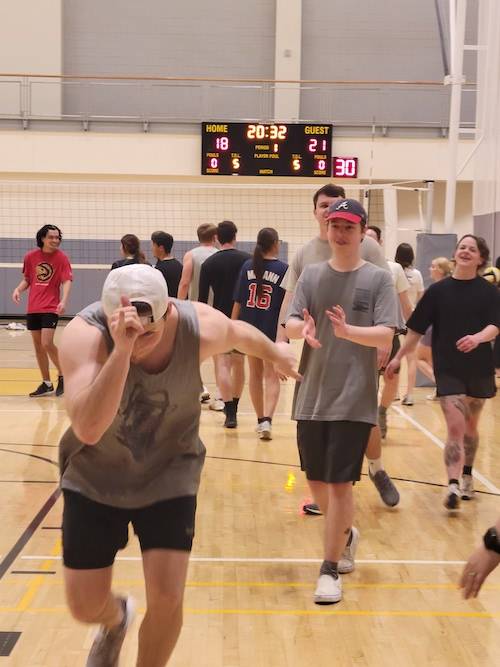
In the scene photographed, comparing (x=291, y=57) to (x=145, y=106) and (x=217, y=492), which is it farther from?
(x=217, y=492)

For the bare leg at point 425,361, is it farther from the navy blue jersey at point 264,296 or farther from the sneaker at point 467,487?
the sneaker at point 467,487

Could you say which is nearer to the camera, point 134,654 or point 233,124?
point 134,654

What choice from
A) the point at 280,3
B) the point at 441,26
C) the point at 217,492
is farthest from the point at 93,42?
the point at 217,492

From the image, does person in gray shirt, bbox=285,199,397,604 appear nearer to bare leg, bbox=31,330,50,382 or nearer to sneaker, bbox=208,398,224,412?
sneaker, bbox=208,398,224,412

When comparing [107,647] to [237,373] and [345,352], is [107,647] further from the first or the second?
[237,373]

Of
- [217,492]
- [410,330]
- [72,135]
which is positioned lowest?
[217,492]

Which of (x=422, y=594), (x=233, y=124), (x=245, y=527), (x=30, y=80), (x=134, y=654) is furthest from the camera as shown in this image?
(x=30, y=80)

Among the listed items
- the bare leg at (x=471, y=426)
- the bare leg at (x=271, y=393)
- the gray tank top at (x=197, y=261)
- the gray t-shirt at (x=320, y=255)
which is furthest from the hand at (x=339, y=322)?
the gray tank top at (x=197, y=261)

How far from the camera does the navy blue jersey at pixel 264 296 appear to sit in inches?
350

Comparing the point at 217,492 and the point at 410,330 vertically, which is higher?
the point at 410,330

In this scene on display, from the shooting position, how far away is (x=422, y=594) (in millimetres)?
4891

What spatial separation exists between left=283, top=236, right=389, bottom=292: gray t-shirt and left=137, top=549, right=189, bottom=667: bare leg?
2.62 meters

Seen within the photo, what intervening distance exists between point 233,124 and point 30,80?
16.3 ft

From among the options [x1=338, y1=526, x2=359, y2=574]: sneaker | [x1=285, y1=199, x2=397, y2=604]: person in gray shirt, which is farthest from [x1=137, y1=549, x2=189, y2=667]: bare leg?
[x1=338, y1=526, x2=359, y2=574]: sneaker
